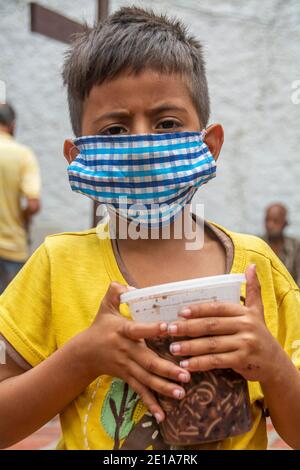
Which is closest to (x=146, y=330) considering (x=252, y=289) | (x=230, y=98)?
(x=252, y=289)

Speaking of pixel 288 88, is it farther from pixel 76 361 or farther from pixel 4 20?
pixel 76 361

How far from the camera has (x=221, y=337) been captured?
1.34 metres

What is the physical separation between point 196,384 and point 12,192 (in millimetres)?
4079

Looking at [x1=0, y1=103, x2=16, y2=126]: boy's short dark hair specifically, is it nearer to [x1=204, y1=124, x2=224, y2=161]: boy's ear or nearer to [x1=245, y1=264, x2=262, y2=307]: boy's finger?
[x1=204, y1=124, x2=224, y2=161]: boy's ear

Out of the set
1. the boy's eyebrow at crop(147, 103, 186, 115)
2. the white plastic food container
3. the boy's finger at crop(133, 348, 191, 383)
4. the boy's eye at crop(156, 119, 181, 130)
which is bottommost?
the boy's finger at crop(133, 348, 191, 383)

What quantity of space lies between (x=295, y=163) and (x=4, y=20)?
3.19 m

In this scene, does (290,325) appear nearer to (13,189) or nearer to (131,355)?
(131,355)

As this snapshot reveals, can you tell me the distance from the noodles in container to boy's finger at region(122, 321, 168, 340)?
0.03 m

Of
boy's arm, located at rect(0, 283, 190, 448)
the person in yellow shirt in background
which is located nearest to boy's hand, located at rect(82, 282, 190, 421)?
boy's arm, located at rect(0, 283, 190, 448)

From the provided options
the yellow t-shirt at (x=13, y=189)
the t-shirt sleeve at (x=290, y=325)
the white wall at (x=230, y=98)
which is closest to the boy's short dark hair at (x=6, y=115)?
the yellow t-shirt at (x=13, y=189)

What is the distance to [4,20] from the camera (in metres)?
6.74

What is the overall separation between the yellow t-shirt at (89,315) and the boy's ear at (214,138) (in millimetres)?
256

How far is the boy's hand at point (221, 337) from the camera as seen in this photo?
133 centimetres

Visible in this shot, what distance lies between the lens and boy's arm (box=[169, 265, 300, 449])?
133cm
